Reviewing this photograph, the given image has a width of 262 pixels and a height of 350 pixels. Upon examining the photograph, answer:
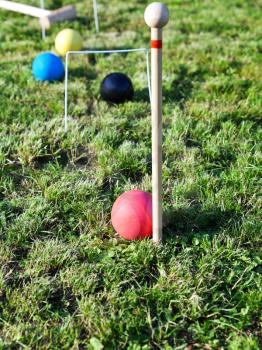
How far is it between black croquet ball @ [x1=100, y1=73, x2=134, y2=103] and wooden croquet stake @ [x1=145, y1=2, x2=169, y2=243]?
1.97 meters

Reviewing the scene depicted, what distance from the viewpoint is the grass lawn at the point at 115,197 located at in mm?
2354

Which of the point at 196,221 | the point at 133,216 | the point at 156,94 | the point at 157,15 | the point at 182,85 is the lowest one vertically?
the point at 196,221

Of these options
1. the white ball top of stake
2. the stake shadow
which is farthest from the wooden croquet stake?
the stake shadow

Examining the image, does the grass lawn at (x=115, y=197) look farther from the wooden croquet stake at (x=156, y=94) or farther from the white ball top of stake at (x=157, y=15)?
the white ball top of stake at (x=157, y=15)

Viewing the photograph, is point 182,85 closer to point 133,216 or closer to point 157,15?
point 133,216

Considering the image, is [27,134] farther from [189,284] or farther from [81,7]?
[81,7]

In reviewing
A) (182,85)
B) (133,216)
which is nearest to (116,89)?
(182,85)

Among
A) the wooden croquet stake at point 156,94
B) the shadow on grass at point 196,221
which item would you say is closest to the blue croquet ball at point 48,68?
the shadow on grass at point 196,221

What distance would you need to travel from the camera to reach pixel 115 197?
3.28 m

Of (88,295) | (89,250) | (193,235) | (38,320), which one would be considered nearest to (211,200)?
(193,235)

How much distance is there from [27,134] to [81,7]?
178 inches

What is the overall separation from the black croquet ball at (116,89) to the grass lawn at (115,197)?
8 cm

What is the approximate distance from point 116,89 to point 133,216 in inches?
76.4

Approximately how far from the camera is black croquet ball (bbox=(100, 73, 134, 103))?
14.5 ft
